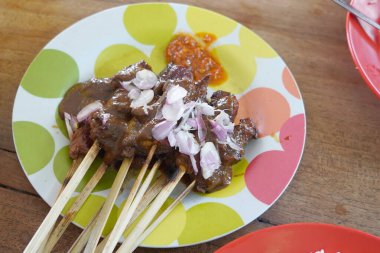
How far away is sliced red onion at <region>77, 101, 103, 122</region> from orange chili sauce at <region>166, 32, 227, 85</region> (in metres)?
0.55

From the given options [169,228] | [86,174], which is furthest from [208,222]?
[86,174]

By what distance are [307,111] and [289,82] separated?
7.9 inches

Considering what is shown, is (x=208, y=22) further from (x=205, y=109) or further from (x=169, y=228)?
(x=169, y=228)

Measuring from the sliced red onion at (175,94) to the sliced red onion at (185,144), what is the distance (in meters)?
0.14

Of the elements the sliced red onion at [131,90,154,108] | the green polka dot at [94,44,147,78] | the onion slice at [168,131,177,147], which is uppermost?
the sliced red onion at [131,90,154,108]

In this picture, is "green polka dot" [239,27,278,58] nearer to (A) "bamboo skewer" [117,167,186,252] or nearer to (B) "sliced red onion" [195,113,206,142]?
(B) "sliced red onion" [195,113,206,142]

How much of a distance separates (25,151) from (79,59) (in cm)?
58

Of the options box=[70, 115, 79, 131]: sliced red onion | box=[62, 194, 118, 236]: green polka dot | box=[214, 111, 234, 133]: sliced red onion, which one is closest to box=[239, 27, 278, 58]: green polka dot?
box=[214, 111, 234, 133]: sliced red onion

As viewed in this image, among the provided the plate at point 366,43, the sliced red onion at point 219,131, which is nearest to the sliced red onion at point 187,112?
the sliced red onion at point 219,131

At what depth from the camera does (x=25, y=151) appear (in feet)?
5.93

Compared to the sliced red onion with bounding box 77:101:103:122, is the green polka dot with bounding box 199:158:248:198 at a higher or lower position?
lower

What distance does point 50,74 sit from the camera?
204cm

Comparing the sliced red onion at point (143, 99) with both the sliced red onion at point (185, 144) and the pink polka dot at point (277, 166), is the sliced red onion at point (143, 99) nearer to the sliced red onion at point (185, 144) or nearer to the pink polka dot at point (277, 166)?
the sliced red onion at point (185, 144)

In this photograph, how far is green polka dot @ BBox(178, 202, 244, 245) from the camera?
1.66 meters
